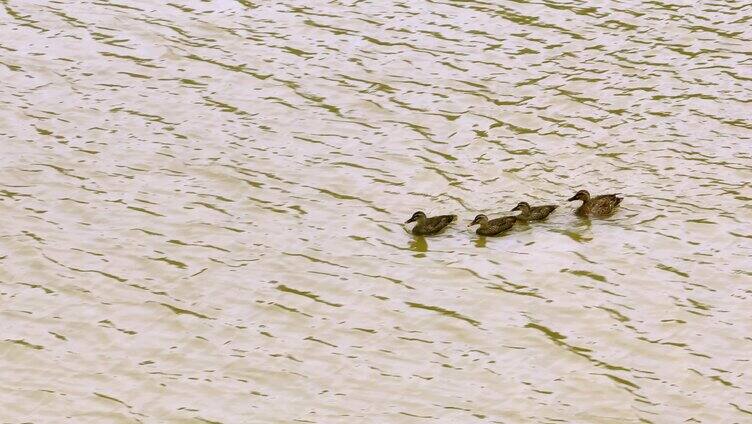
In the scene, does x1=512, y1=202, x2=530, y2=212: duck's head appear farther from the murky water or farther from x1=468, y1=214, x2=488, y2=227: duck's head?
x1=468, y1=214, x2=488, y2=227: duck's head

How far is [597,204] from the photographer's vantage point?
15.0 meters

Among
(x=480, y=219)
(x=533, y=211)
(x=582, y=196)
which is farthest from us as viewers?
(x=582, y=196)

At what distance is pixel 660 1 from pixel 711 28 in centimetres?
143

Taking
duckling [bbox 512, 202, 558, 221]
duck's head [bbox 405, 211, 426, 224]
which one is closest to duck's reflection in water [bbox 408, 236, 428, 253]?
duck's head [bbox 405, 211, 426, 224]

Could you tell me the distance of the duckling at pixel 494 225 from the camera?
14703 mm

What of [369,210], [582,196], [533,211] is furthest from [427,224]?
[582,196]

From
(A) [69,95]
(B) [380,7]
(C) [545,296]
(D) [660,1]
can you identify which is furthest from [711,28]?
(A) [69,95]

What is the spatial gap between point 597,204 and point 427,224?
204cm

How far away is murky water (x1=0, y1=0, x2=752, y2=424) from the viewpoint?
12.3 meters

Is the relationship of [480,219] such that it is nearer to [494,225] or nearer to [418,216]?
[494,225]

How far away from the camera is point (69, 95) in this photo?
18438mm

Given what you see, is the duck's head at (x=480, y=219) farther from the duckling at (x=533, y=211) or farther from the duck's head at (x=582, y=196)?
the duck's head at (x=582, y=196)

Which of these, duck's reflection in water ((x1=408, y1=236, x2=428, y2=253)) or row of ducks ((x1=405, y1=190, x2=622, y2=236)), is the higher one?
row of ducks ((x1=405, y1=190, x2=622, y2=236))

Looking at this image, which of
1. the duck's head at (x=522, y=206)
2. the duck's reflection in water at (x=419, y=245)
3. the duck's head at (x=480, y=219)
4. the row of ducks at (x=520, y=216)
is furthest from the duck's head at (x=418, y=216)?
the duck's head at (x=522, y=206)
